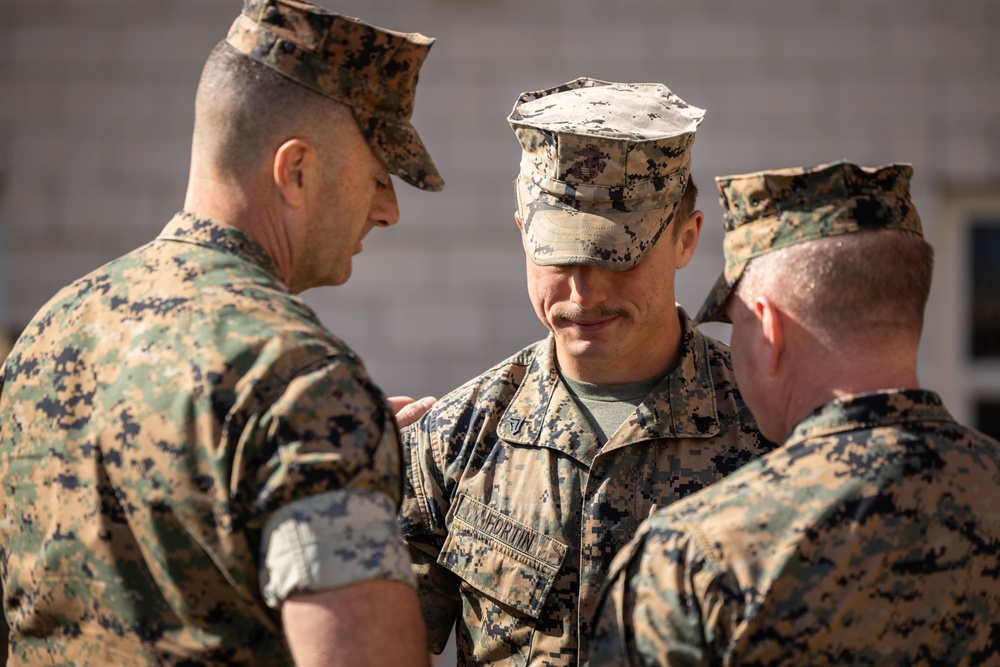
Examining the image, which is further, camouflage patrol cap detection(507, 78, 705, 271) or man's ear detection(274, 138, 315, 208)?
camouflage patrol cap detection(507, 78, 705, 271)

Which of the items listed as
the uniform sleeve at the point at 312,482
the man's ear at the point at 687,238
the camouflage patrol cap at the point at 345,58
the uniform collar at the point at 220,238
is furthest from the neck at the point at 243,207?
the man's ear at the point at 687,238

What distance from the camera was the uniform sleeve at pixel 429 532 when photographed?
2.57m

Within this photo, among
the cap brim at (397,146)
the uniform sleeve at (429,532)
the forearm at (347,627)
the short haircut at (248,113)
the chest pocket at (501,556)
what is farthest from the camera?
the uniform sleeve at (429,532)

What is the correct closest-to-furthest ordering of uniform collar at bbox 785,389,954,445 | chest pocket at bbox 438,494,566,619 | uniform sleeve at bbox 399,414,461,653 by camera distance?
1. uniform collar at bbox 785,389,954,445
2. chest pocket at bbox 438,494,566,619
3. uniform sleeve at bbox 399,414,461,653

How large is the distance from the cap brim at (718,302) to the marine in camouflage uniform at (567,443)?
37 centimetres

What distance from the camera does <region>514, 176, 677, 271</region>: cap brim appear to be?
246 centimetres

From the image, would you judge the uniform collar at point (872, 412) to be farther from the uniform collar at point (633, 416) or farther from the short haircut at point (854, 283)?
the uniform collar at point (633, 416)

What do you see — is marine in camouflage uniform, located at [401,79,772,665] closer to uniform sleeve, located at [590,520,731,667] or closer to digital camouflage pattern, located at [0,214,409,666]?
uniform sleeve, located at [590,520,731,667]

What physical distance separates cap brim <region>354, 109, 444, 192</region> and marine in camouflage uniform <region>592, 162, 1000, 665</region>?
669 mm

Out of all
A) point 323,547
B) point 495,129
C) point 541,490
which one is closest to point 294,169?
point 323,547

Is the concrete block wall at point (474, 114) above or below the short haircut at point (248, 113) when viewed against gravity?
below

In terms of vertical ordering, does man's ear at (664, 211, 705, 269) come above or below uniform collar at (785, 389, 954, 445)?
above

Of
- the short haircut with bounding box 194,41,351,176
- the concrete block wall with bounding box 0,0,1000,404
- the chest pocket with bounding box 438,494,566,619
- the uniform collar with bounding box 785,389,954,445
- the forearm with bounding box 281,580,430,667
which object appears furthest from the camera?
the concrete block wall with bounding box 0,0,1000,404

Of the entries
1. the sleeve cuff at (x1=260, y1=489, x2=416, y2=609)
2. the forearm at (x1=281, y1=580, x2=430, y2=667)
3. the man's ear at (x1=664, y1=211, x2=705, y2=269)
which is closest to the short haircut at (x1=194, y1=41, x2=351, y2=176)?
the sleeve cuff at (x1=260, y1=489, x2=416, y2=609)
